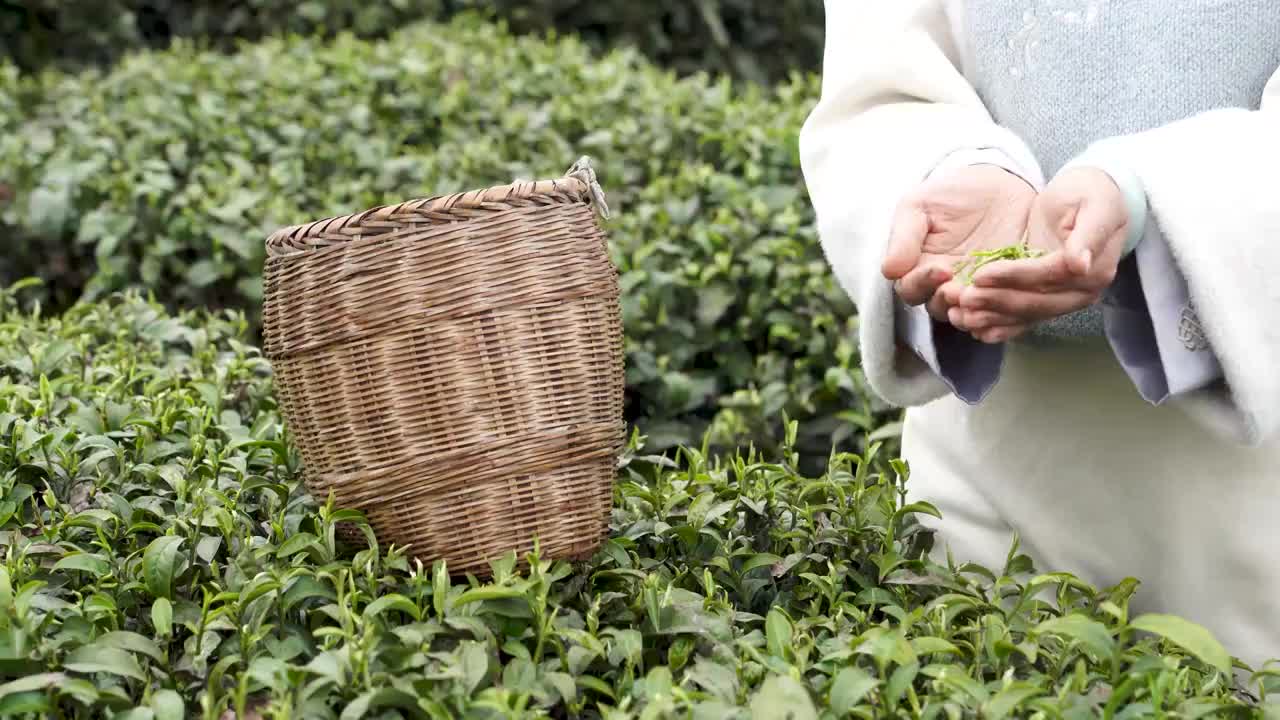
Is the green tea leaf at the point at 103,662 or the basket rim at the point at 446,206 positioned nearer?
the green tea leaf at the point at 103,662

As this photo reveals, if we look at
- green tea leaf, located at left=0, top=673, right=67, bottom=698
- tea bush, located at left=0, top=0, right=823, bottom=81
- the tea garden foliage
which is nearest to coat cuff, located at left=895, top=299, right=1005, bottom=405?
the tea garden foliage

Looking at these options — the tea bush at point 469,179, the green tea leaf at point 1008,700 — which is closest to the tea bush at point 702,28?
the tea bush at point 469,179

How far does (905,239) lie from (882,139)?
24 centimetres

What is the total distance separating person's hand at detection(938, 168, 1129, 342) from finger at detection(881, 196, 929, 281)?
0.06 metres

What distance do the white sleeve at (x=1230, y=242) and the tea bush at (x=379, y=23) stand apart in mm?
5430

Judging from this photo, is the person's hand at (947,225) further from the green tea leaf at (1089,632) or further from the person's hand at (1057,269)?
the green tea leaf at (1089,632)

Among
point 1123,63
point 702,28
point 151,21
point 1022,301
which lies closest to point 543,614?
point 1022,301

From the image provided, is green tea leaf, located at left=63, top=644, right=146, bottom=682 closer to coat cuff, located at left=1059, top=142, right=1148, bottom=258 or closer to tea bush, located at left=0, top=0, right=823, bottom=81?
coat cuff, located at left=1059, top=142, right=1148, bottom=258

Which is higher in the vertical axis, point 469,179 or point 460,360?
point 460,360

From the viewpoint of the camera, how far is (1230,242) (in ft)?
4.41

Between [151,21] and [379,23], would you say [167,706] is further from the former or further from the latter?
[151,21]

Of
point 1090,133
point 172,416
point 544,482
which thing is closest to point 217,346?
point 172,416

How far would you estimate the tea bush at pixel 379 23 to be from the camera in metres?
6.62

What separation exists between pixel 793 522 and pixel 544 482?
1.53 ft
